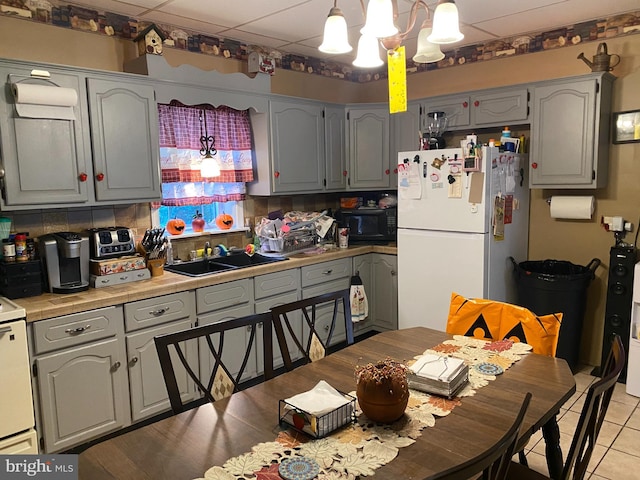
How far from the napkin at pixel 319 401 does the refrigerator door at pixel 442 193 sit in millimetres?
2215

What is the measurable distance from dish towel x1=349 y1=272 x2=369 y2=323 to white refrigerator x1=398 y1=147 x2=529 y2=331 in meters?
0.31

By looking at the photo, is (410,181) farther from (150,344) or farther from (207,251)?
(150,344)

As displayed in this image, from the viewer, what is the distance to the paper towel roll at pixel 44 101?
8.23 feet

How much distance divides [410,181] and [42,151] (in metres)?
2.44

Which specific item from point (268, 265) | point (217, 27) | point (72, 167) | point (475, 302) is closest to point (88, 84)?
point (72, 167)

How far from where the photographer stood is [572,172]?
11.2 feet

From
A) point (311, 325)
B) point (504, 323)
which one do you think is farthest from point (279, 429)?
point (504, 323)

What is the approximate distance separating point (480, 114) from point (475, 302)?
207 cm

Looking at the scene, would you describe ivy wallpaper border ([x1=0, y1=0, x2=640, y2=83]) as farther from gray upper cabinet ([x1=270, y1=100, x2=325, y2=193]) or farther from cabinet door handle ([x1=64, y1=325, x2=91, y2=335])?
cabinet door handle ([x1=64, y1=325, x2=91, y2=335])

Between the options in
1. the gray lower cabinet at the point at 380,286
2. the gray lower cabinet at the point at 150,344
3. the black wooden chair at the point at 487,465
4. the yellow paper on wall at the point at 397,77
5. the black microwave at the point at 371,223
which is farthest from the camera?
the black microwave at the point at 371,223

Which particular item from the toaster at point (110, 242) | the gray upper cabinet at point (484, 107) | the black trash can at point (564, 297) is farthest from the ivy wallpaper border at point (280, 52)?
the black trash can at point (564, 297)

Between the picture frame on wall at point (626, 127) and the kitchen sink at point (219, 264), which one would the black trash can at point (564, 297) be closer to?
the picture frame on wall at point (626, 127)

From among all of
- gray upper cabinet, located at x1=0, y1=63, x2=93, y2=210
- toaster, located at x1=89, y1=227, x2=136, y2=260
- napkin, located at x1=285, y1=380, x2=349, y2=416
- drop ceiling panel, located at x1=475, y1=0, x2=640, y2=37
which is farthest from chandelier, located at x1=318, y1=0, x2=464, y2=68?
toaster, located at x1=89, y1=227, x2=136, y2=260

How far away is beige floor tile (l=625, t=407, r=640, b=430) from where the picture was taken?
290 centimetres
